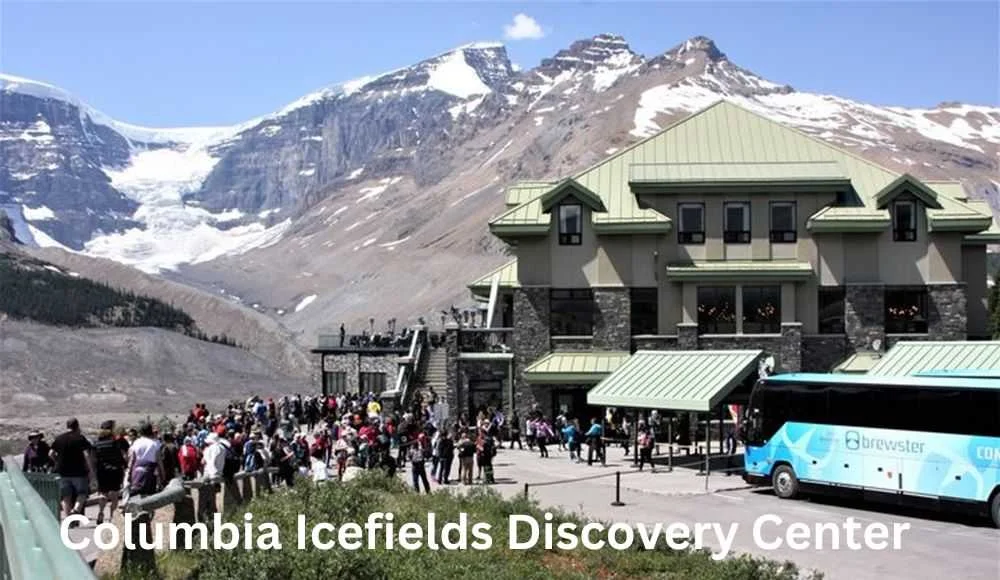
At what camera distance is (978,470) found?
24.5 m

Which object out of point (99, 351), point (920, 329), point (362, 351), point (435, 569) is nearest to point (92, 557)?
point (435, 569)

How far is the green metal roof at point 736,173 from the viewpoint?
4612 centimetres

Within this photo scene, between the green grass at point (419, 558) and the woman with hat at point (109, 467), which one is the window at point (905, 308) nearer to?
the green grass at point (419, 558)

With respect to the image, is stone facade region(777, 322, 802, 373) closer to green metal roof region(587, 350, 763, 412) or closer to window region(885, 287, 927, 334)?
window region(885, 287, 927, 334)

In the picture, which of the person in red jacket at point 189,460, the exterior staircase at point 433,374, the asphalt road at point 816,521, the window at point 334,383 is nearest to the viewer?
the asphalt road at point 816,521

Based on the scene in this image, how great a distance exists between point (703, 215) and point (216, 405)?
4110 cm

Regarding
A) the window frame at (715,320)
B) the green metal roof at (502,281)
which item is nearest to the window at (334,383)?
the green metal roof at (502,281)

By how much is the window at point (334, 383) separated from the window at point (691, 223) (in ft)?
71.0

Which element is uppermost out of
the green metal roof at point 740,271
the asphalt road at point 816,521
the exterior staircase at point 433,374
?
the green metal roof at point 740,271

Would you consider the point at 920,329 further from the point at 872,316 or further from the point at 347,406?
the point at 347,406

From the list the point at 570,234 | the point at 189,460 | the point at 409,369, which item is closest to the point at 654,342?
the point at 570,234

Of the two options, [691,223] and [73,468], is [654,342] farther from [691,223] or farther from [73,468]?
[73,468]

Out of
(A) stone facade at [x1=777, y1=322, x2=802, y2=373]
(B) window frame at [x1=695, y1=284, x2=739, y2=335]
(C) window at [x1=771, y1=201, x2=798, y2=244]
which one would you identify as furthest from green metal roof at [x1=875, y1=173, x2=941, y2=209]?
(B) window frame at [x1=695, y1=284, x2=739, y2=335]

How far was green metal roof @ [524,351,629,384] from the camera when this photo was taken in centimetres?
4466
